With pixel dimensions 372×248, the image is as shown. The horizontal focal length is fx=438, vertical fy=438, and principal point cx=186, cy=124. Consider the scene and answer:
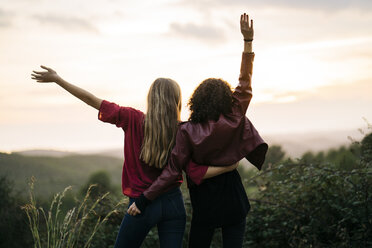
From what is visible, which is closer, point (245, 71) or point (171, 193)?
point (171, 193)

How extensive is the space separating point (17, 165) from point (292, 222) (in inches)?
189

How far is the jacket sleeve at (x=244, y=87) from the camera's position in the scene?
2.94 m

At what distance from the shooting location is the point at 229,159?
2799 millimetres

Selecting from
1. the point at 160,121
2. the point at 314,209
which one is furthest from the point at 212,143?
the point at 314,209

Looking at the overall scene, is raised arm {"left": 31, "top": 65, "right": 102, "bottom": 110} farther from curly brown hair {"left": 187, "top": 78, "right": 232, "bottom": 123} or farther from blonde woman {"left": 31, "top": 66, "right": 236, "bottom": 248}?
curly brown hair {"left": 187, "top": 78, "right": 232, "bottom": 123}

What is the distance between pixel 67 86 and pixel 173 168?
0.91 metres

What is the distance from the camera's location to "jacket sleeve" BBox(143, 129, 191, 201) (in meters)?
2.71

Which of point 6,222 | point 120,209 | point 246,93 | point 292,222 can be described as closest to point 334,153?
point 292,222

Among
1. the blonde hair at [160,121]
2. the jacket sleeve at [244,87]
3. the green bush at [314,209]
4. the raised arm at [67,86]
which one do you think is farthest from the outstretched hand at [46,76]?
the green bush at [314,209]

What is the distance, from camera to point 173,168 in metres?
2.74

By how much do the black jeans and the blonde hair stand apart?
1.72 feet

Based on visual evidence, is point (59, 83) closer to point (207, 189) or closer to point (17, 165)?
point (207, 189)

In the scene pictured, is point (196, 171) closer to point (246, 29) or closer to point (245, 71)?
Result: point (245, 71)

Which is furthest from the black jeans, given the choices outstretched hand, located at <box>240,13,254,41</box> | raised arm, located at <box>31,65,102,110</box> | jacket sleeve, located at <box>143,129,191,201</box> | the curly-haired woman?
outstretched hand, located at <box>240,13,254,41</box>
